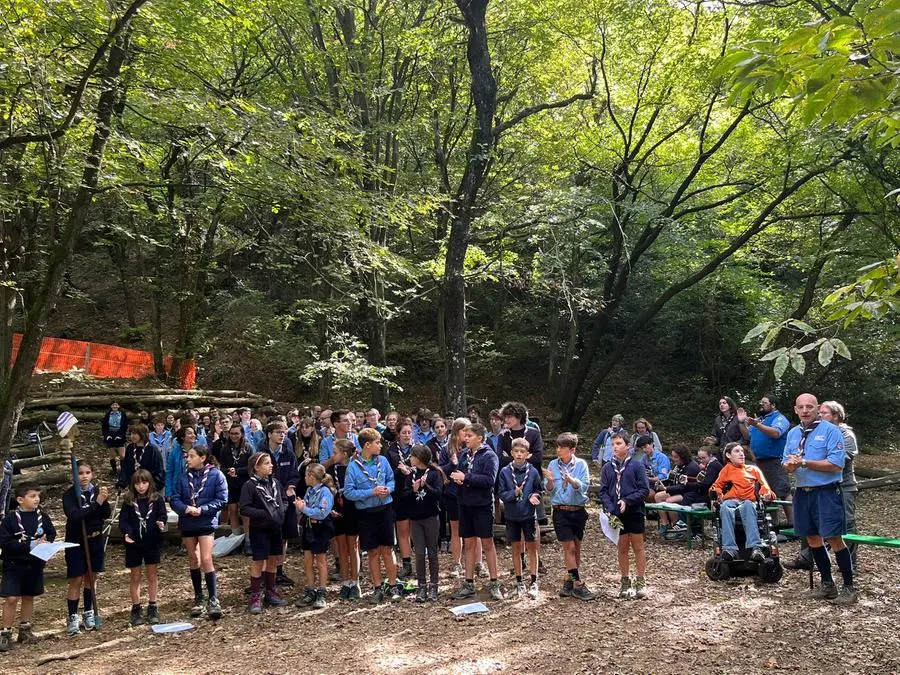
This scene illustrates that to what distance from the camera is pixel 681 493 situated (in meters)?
9.55

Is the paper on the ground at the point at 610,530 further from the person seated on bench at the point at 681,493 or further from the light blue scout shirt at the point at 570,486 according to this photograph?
the person seated on bench at the point at 681,493

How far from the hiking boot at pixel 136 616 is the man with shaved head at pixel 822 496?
668 cm

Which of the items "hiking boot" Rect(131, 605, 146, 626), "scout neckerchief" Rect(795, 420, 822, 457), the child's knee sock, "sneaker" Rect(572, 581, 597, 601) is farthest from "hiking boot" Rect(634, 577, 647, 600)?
"hiking boot" Rect(131, 605, 146, 626)

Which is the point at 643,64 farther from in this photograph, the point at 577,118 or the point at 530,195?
the point at 530,195

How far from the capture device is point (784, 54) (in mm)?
2643

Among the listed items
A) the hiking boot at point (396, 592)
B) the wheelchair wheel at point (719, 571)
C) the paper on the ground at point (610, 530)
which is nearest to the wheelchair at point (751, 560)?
the wheelchair wheel at point (719, 571)

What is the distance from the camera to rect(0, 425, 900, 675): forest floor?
5043 mm

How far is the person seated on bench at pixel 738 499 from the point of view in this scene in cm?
694

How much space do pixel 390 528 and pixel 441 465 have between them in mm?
988

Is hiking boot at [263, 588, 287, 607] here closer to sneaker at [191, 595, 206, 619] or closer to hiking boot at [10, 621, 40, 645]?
sneaker at [191, 595, 206, 619]

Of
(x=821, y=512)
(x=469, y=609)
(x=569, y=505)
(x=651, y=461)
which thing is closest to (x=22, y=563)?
(x=469, y=609)

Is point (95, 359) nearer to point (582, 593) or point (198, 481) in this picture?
point (198, 481)

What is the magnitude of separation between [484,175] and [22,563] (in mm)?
10462

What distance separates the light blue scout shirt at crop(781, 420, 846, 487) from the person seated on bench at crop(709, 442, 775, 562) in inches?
33.6
